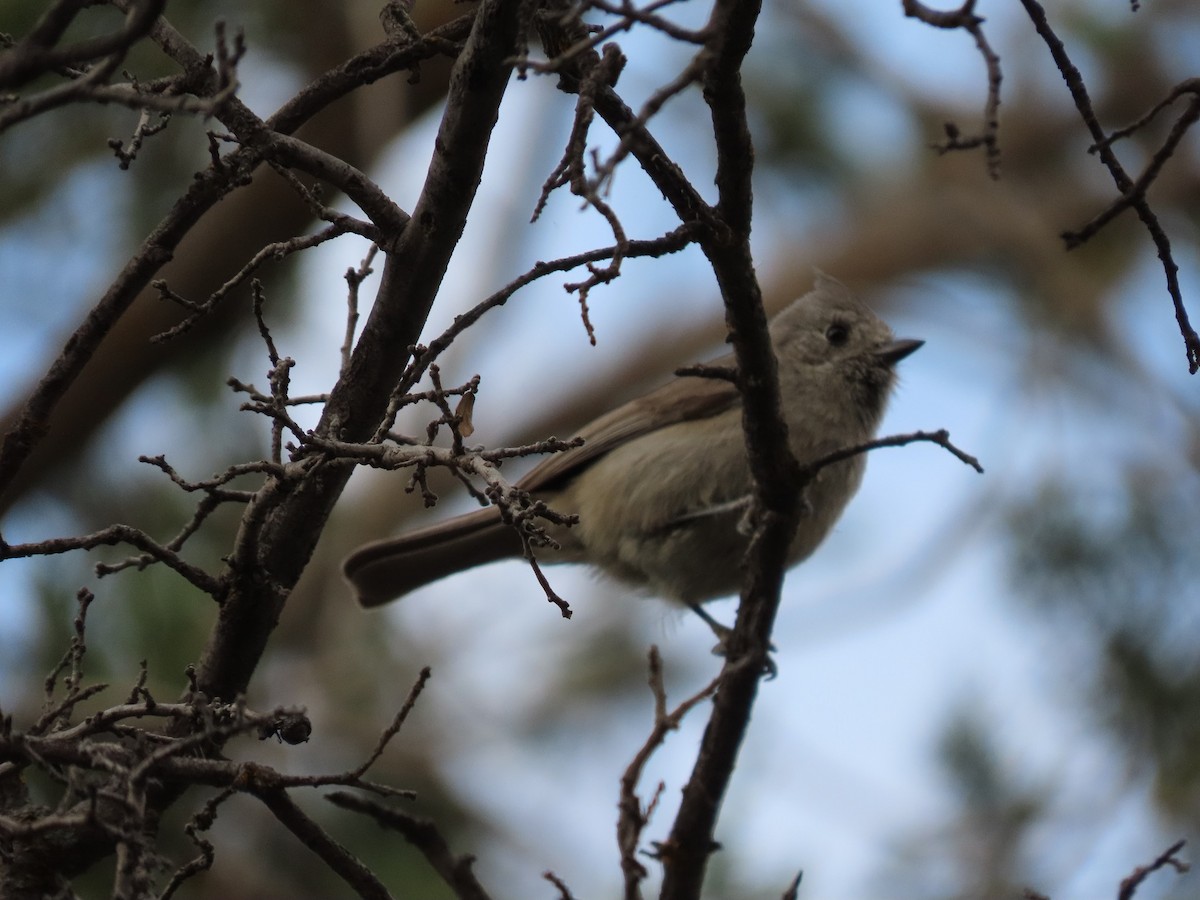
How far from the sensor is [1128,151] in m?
9.06

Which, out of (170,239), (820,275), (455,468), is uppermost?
(820,275)

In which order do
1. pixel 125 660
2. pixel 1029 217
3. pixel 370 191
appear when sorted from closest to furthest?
pixel 370 191, pixel 125 660, pixel 1029 217

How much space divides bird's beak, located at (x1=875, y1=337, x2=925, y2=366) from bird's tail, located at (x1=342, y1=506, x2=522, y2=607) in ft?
5.20

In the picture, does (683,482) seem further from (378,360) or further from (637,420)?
(378,360)

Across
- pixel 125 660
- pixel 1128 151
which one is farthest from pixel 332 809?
pixel 1128 151

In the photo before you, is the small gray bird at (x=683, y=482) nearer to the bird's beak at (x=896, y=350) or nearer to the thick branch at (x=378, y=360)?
the bird's beak at (x=896, y=350)

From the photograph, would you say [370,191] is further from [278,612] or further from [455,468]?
[278,612]

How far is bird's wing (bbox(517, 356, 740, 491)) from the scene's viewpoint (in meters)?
5.20

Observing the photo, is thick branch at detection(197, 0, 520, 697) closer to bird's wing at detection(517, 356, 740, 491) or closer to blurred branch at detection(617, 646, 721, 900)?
blurred branch at detection(617, 646, 721, 900)

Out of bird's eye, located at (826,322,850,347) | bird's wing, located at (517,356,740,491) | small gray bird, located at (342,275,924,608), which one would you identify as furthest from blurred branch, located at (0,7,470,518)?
bird's eye, located at (826,322,850,347)

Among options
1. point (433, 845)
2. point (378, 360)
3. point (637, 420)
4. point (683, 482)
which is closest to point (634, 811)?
point (433, 845)

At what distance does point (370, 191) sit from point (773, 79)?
760 cm

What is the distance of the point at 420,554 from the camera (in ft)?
16.8

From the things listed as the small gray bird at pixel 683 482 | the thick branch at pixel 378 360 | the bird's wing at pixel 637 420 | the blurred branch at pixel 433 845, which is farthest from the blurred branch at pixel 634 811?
the bird's wing at pixel 637 420
